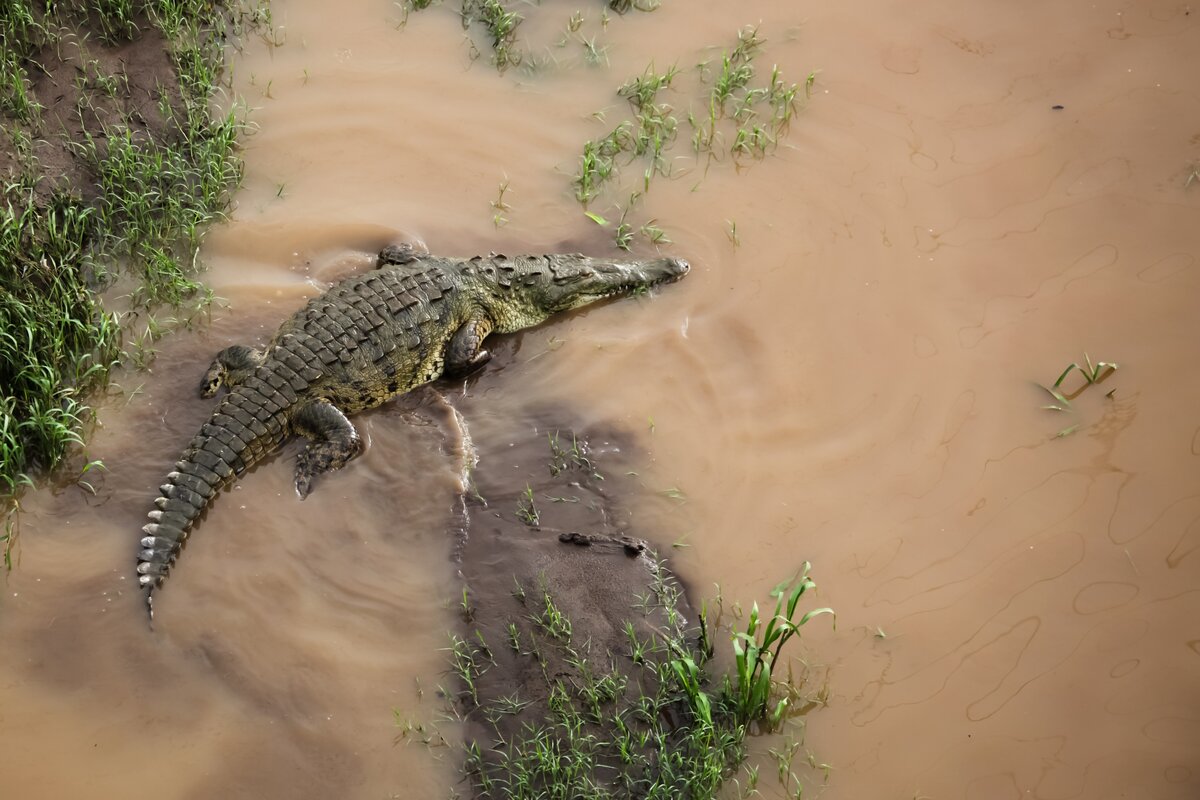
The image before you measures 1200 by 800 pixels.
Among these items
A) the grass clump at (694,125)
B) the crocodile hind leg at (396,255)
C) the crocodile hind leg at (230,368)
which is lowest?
the crocodile hind leg at (230,368)

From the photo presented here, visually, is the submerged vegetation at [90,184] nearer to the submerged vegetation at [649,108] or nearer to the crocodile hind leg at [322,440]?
the crocodile hind leg at [322,440]

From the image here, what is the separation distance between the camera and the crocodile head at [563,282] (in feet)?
21.2

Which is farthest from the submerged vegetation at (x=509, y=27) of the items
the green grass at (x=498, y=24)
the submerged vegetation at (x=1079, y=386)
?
the submerged vegetation at (x=1079, y=386)

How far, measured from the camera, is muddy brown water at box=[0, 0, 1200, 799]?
4785 millimetres

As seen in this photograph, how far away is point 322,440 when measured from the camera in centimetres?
572

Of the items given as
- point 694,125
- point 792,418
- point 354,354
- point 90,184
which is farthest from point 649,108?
point 90,184

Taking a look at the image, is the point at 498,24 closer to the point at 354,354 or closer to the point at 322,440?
the point at 354,354

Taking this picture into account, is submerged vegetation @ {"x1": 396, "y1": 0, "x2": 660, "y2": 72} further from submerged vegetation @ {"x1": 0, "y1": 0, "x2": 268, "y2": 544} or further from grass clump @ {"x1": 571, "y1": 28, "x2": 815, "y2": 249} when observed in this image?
submerged vegetation @ {"x1": 0, "y1": 0, "x2": 268, "y2": 544}

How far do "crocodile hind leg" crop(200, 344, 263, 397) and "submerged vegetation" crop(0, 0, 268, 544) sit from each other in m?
0.55

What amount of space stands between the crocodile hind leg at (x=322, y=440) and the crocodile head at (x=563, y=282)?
130 centimetres

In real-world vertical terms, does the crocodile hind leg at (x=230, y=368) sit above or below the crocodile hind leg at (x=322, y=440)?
above

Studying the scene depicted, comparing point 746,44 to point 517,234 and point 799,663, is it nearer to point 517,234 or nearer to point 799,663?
point 517,234

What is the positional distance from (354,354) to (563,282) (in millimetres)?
1470

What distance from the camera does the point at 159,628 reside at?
497cm
